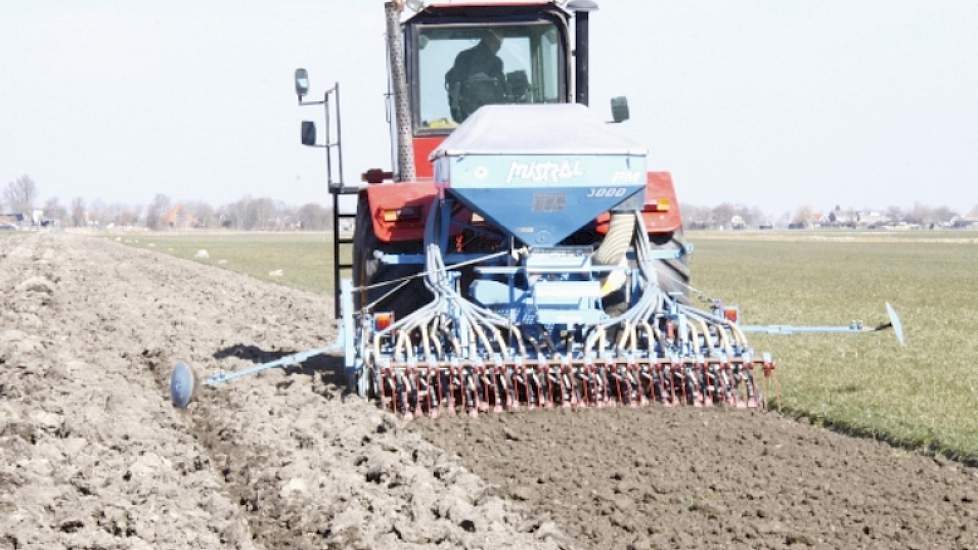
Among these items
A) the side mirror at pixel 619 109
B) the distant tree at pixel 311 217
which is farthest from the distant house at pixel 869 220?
the side mirror at pixel 619 109

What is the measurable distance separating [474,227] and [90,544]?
14.2ft

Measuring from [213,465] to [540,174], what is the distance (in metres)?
2.75

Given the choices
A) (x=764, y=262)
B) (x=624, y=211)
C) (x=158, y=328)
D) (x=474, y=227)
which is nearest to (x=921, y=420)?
(x=624, y=211)

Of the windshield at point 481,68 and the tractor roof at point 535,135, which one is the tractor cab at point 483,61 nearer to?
the windshield at point 481,68

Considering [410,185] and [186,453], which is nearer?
[186,453]

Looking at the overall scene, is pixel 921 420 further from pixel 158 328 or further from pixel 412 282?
pixel 158 328

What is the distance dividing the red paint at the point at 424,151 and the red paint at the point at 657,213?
145cm

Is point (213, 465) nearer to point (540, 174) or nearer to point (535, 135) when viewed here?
point (540, 174)

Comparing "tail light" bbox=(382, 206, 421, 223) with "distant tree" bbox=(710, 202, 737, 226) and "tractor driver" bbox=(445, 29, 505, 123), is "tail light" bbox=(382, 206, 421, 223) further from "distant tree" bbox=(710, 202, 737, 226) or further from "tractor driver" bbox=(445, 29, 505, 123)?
"distant tree" bbox=(710, 202, 737, 226)

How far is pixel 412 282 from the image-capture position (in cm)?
925

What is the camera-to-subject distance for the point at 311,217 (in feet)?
441

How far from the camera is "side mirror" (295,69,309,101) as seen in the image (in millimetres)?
9523

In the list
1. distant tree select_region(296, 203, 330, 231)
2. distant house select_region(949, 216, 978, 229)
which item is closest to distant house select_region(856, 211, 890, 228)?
distant house select_region(949, 216, 978, 229)

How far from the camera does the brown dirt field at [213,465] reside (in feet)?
17.8
